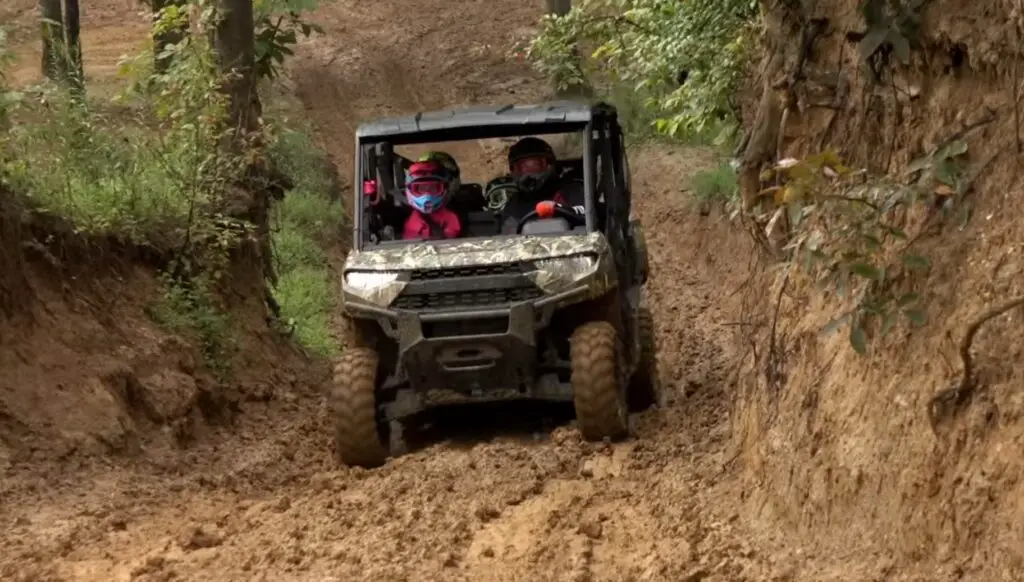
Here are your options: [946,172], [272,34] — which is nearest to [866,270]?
[946,172]

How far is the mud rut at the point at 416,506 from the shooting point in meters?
5.87

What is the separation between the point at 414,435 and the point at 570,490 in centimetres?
207

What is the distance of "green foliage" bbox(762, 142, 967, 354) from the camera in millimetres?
4672

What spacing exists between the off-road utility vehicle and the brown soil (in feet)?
1.13

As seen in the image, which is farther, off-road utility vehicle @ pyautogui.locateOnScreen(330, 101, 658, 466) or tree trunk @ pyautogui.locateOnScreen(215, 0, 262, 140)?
tree trunk @ pyautogui.locateOnScreen(215, 0, 262, 140)

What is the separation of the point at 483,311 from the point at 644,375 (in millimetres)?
1717

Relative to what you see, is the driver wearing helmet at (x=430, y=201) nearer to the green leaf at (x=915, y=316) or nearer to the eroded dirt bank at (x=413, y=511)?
the eroded dirt bank at (x=413, y=511)

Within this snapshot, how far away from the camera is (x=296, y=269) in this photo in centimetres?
1631

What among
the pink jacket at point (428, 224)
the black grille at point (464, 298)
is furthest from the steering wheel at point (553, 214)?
the black grille at point (464, 298)

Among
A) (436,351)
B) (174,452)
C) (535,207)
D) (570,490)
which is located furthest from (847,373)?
(174,452)

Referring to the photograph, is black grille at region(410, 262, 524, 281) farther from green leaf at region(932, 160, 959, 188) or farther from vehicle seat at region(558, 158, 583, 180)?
green leaf at region(932, 160, 959, 188)

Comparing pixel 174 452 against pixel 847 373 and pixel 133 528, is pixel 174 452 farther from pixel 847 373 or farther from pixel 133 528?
pixel 847 373

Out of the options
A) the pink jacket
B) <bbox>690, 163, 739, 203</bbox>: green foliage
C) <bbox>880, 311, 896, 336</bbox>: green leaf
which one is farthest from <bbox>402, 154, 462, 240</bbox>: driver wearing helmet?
<bbox>690, 163, 739, 203</bbox>: green foliage

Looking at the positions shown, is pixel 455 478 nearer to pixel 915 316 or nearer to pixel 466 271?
pixel 466 271
